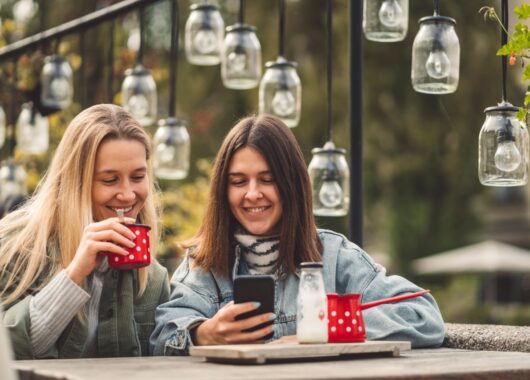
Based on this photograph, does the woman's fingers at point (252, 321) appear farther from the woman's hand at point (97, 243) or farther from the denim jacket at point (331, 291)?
the woman's hand at point (97, 243)

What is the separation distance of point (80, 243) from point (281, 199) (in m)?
0.70

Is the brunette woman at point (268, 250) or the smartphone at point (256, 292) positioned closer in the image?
the smartphone at point (256, 292)

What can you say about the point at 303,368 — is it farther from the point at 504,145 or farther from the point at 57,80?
the point at 57,80

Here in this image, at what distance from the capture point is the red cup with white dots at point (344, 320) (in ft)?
10.9

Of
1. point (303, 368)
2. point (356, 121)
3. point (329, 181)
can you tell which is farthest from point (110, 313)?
point (329, 181)

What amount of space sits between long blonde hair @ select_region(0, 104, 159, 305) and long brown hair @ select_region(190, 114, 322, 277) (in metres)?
0.27

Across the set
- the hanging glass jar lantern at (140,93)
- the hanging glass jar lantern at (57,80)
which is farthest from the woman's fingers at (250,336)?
the hanging glass jar lantern at (57,80)

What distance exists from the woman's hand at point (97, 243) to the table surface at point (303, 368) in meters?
0.41

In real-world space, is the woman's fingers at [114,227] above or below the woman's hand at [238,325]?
above

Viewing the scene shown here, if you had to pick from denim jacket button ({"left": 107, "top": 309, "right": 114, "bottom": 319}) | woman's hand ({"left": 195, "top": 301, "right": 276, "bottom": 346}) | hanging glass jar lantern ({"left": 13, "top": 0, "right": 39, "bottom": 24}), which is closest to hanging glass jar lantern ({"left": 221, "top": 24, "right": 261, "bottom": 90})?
denim jacket button ({"left": 107, "top": 309, "right": 114, "bottom": 319})

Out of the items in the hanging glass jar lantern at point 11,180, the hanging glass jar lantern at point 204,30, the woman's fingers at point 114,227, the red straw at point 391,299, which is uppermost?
the hanging glass jar lantern at point 204,30

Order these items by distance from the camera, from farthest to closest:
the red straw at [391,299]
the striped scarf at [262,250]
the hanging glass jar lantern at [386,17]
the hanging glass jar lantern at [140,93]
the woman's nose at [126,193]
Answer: the hanging glass jar lantern at [140,93] → the hanging glass jar lantern at [386,17] → the striped scarf at [262,250] → the woman's nose at [126,193] → the red straw at [391,299]

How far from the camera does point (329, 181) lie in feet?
17.3

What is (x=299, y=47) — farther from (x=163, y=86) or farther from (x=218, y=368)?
(x=218, y=368)
